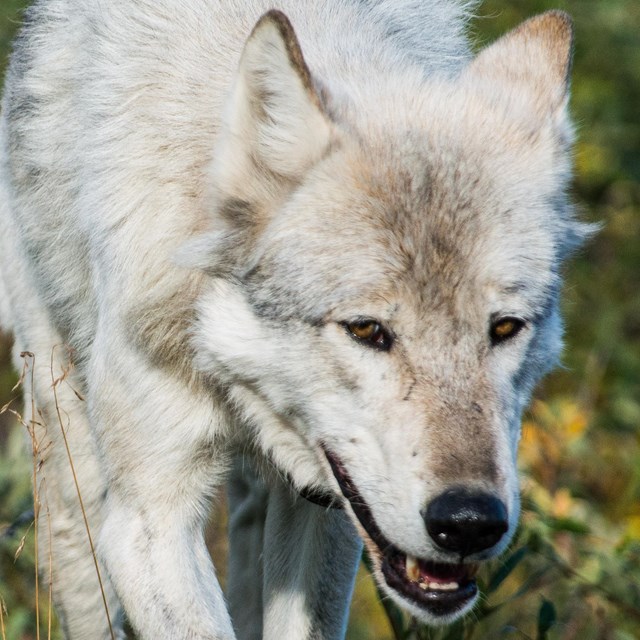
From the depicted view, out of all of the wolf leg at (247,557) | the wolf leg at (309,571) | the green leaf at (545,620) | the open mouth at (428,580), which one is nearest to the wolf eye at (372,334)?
the open mouth at (428,580)

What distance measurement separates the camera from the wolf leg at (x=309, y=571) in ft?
12.9

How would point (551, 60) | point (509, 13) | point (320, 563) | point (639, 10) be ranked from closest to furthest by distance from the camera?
point (551, 60)
point (320, 563)
point (509, 13)
point (639, 10)

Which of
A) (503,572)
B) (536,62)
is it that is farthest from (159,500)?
(536,62)

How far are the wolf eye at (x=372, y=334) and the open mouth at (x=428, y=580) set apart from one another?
0.43m

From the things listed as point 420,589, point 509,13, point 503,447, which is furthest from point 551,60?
point 509,13

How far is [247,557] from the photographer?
14.7 feet

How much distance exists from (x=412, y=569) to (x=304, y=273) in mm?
803

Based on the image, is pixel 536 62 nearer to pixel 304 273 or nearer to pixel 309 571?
pixel 304 273

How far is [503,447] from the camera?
9.45 feet

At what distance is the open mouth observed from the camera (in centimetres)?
299

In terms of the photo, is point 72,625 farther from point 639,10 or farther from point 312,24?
point 639,10

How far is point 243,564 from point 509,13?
5.99 meters

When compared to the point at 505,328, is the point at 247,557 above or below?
below

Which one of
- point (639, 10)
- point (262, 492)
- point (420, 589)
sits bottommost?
point (639, 10)
